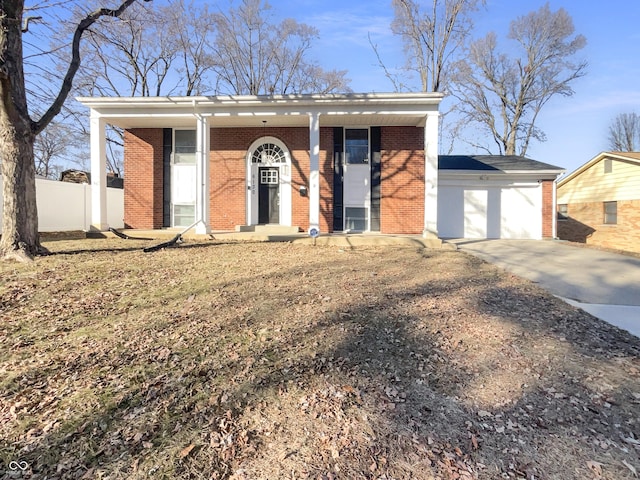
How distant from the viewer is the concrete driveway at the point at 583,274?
4.73m

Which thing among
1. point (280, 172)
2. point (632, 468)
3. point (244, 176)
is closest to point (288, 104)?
point (280, 172)

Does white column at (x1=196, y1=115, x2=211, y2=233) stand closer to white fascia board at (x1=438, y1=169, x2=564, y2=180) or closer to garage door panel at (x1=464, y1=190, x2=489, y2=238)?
white fascia board at (x1=438, y1=169, x2=564, y2=180)

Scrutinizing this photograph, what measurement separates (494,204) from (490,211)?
0.96 feet

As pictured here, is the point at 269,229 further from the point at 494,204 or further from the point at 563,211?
the point at 563,211

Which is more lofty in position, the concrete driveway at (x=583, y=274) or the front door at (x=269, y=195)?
the front door at (x=269, y=195)

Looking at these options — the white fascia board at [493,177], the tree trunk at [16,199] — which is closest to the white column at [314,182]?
the white fascia board at [493,177]

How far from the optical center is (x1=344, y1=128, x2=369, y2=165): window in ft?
40.1

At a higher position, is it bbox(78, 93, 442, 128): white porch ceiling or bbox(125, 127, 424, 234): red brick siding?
bbox(78, 93, 442, 128): white porch ceiling

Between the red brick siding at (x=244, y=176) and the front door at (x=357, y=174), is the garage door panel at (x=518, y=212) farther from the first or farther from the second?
the front door at (x=357, y=174)

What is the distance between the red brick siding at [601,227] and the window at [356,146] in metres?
11.8

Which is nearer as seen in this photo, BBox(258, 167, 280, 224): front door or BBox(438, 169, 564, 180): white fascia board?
BBox(258, 167, 280, 224): front door

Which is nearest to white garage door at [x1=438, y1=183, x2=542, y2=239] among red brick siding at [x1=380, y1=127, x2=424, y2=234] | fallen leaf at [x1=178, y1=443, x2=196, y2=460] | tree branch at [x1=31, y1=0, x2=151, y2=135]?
red brick siding at [x1=380, y1=127, x2=424, y2=234]

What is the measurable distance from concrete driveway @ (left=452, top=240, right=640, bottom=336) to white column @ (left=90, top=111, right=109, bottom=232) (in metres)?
10.4

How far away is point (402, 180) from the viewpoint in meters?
12.1
